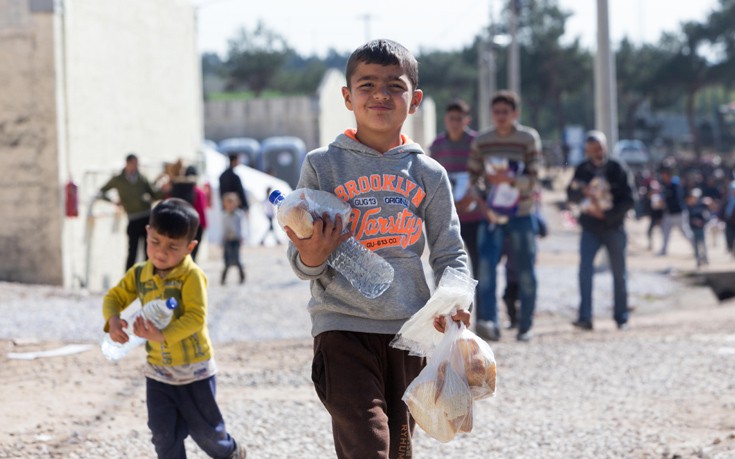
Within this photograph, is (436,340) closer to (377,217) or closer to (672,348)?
(377,217)

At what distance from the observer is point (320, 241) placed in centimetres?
366

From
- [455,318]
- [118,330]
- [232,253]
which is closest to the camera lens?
[455,318]

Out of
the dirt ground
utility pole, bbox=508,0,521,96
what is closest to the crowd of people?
the dirt ground

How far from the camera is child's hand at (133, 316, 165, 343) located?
4637mm

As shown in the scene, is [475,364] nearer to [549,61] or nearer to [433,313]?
[433,313]

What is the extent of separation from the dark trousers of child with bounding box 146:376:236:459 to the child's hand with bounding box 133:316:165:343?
0.30 meters

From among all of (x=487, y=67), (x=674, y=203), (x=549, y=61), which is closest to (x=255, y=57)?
(x=549, y=61)

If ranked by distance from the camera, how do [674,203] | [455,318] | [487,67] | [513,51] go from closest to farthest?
[455,318] < [674,203] < [513,51] < [487,67]

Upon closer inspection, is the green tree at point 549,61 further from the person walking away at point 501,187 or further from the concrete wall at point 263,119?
the person walking away at point 501,187

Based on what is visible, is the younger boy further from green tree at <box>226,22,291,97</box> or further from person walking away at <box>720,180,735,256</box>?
green tree at <box>226,22,291,97</box>

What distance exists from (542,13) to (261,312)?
71.7 m

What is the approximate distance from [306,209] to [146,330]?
132cm

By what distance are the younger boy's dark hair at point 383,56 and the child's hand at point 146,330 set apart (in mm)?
1375

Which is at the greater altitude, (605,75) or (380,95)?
(605,75)
